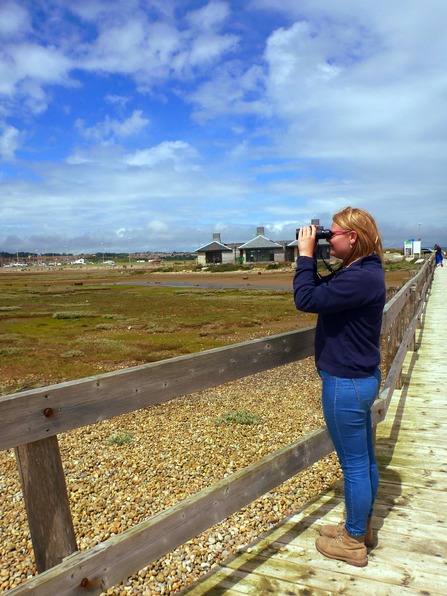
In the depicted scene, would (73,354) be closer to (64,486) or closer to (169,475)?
(169,475)

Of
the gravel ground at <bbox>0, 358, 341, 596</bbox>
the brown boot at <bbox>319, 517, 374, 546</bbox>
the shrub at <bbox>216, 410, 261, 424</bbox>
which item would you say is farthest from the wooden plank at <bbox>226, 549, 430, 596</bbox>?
the shrub at <bbox>216, 410, 261, 424</bbox>

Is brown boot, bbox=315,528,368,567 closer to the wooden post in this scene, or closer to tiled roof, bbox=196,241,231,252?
the wooden post

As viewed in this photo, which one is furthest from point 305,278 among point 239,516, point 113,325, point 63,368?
point 113,325

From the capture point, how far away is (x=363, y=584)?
2477 millimetres

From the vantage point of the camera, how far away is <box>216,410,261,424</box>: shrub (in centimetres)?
686

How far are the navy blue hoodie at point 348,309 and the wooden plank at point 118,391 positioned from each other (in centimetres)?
52

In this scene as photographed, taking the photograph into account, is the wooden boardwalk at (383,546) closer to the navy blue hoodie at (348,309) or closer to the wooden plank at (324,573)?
the wooden plank at (324,573)

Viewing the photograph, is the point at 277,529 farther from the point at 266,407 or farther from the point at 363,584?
the point at 266,407

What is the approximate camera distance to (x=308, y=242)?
2.37 m

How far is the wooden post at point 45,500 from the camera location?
1757 mm

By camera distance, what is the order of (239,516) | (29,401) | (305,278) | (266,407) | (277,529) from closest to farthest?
(29,401), (305,278), (277,529), (239,516), (266,407)

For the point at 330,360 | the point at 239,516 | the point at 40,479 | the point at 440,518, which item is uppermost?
the point at 330,360

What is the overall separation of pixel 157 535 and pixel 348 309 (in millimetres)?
1453

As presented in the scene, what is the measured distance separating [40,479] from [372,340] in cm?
175
